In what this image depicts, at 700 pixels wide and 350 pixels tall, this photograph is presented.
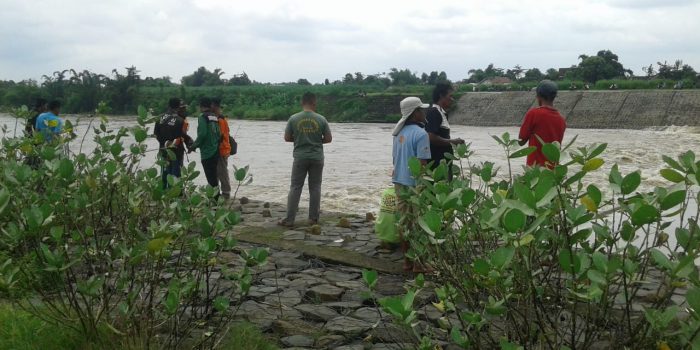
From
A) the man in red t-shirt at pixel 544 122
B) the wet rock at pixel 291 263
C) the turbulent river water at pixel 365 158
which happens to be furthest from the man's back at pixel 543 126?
the turbulent river water at pixel 365 158

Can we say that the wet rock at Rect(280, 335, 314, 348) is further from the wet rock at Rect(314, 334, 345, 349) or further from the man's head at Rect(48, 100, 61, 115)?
the man's head at Rect(48, 100, 61, 115)

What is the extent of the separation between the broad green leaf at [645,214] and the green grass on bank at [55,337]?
210 cm

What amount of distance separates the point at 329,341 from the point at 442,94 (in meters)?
3.12

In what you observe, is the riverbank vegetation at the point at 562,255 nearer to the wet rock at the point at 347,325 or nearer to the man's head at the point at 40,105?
the wet rock at the point at 347,325

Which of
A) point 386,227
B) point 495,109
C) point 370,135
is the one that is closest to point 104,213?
point 386,227

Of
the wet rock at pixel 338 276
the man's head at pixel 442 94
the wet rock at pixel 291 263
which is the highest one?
the man's head at pixel 442 94

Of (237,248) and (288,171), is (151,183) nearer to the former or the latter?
(237,248)

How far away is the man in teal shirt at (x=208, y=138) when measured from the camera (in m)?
8.42

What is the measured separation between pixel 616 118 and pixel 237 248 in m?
32.1

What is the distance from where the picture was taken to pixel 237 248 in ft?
20.4

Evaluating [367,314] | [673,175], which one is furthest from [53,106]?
[673,175]

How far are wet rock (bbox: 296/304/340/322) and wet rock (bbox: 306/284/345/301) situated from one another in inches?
6.8

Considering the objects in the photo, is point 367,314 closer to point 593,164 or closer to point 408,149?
point 408,149

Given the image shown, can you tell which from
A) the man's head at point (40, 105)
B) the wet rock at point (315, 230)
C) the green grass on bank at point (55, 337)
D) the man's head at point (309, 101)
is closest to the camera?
the green grass on bank at point (55, 337)
